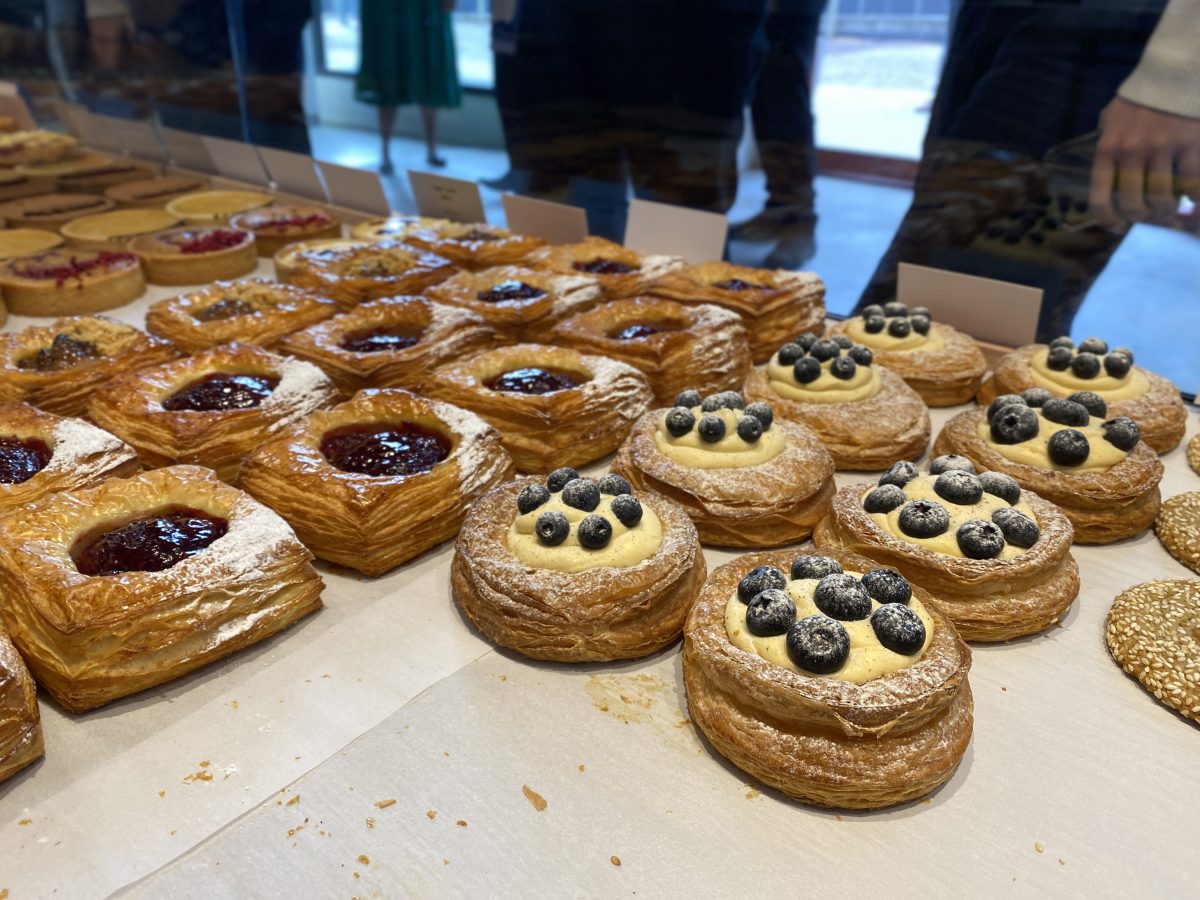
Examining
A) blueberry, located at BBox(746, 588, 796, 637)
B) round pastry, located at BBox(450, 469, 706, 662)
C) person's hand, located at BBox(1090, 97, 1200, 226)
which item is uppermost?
person's hand, located at BBox(1090, 97, 1200, 226)

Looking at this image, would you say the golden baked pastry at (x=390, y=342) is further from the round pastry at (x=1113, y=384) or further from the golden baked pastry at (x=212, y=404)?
the round pastry at (x=1113, y=384)

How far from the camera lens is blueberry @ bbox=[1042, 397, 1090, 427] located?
350cm

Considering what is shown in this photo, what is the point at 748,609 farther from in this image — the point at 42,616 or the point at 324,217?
the point at 324,217

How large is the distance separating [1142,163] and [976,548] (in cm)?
311

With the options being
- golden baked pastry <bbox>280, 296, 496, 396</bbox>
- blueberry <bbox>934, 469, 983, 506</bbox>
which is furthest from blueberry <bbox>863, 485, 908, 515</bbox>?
golden baked pastry <bbox>280, 296, 496, 396</bbox>

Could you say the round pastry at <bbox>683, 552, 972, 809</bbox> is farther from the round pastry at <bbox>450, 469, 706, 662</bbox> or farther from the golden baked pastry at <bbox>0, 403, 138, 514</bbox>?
the golden baked pastry at <bbox>0, 403, 138, 514</bbox>

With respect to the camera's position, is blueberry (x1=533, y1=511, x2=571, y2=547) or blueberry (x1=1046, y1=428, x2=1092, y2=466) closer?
blueberry (x1=533, y1=511, x2=571, y2=547)

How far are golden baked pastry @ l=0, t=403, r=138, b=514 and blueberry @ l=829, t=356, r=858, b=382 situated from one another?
124 inches

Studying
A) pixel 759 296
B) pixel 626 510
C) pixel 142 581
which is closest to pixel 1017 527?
pixel 626 510

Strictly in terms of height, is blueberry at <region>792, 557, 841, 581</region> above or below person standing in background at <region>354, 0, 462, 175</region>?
below

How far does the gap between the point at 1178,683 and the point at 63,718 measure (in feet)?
11.7

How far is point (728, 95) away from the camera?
21.9 ft

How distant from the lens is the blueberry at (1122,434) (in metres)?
3.42

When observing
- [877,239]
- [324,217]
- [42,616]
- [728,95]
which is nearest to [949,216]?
[728,95]
